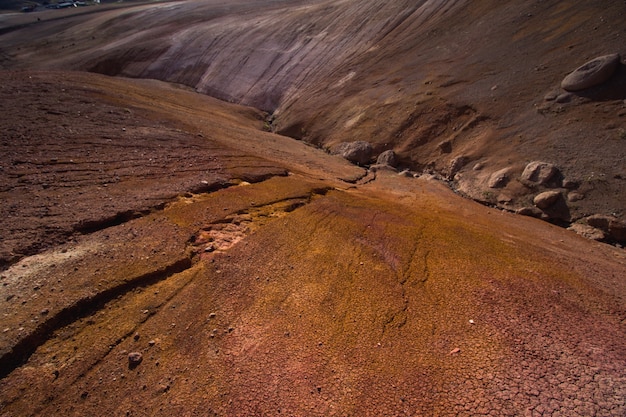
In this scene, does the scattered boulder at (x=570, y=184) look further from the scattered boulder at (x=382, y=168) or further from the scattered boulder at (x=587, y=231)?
the scattered boulder at (x=382, y=168)

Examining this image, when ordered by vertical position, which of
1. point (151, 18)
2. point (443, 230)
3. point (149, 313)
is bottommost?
point (443, 230)

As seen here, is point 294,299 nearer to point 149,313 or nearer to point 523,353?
point 149,313

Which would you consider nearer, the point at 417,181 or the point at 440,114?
the point at 417,181

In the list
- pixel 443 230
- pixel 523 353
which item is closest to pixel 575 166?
pixel 443 230

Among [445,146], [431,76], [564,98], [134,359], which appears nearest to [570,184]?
[564,98]

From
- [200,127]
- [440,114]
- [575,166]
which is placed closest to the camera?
[575,166]
